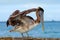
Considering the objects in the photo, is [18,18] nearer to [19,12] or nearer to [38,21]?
[19,12]

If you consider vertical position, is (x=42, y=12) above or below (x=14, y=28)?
above

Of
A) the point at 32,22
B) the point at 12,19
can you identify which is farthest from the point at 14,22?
the point at 32,22

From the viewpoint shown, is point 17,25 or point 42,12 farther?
point 17,25

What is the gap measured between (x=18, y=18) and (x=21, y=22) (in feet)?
0.45

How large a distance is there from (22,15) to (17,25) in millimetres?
307

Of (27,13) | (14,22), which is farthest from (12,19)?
(27,13)

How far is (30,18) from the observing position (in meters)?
5.87

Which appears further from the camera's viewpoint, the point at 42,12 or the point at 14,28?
the point at 14,28

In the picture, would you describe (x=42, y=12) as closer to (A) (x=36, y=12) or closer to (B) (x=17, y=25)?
(A) (x=36, y=12)

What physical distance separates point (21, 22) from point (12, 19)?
0.23 meters

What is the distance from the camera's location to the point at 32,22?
5805 mm

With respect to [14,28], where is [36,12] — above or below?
above

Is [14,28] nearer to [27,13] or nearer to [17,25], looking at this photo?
[17,25]

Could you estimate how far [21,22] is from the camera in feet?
19.5
